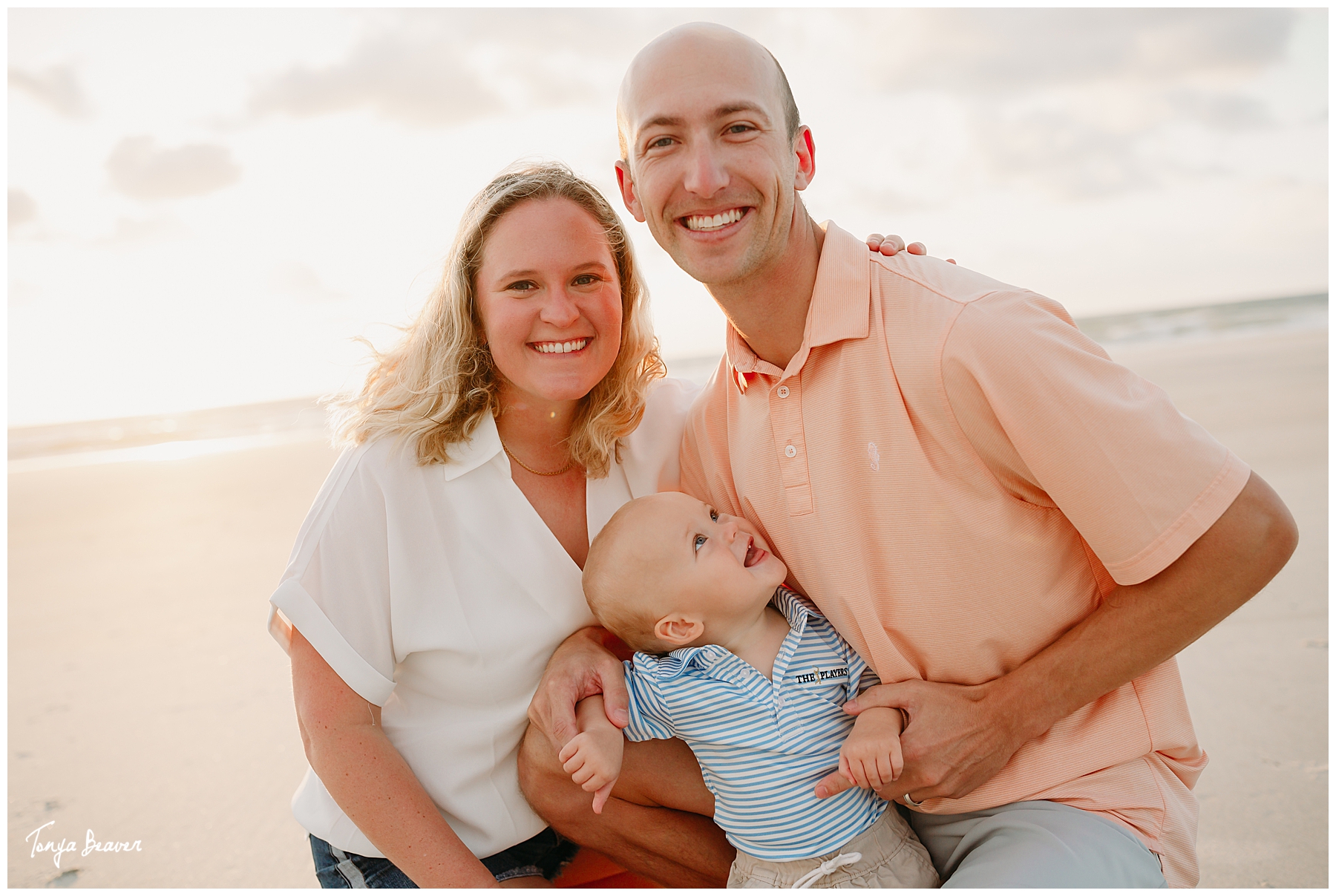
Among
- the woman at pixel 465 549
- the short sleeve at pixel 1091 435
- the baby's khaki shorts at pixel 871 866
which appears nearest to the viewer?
the short sleeve at pixel 1091 435

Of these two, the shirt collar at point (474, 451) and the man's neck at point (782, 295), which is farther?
the shirt collar at point (474, 451)

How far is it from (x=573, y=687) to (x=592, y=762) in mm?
247

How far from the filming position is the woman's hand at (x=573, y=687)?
2285 mm

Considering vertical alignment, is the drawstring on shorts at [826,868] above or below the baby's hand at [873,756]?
below

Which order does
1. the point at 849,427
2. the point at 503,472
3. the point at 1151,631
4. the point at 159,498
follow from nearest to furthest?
the point at 1151,631 → the point at 849,427 → the point at 503,472 → the point at 159,498

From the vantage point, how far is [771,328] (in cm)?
238

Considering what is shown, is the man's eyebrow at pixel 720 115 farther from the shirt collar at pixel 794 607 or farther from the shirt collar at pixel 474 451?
the shirt collar at pixel 794 607

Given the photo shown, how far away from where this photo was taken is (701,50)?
2285 mm

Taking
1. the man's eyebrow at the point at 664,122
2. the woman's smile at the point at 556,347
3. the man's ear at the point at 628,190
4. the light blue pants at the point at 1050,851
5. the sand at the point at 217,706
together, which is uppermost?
the man's eyebrow at the point at 664,122

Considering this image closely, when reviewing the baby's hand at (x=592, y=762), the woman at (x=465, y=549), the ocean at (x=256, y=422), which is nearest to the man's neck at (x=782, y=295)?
the woman at (x=465, y=549)

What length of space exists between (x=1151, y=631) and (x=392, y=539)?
198 cm

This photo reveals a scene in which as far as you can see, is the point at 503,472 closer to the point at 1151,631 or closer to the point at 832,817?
the point at 832,817

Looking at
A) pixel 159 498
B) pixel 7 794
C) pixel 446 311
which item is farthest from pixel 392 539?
pixel 159 498

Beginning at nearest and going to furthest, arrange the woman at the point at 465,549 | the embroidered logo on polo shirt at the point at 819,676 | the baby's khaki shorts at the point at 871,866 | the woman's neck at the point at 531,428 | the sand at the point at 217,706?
the baby's khaki shorts at the point at 871,866 → the embroidered logo on polo shirt at the point at 819,676 → the woman at the point at 465,549 → the woman's neck at the point at 531,428 → the sand at the point at 217,706
